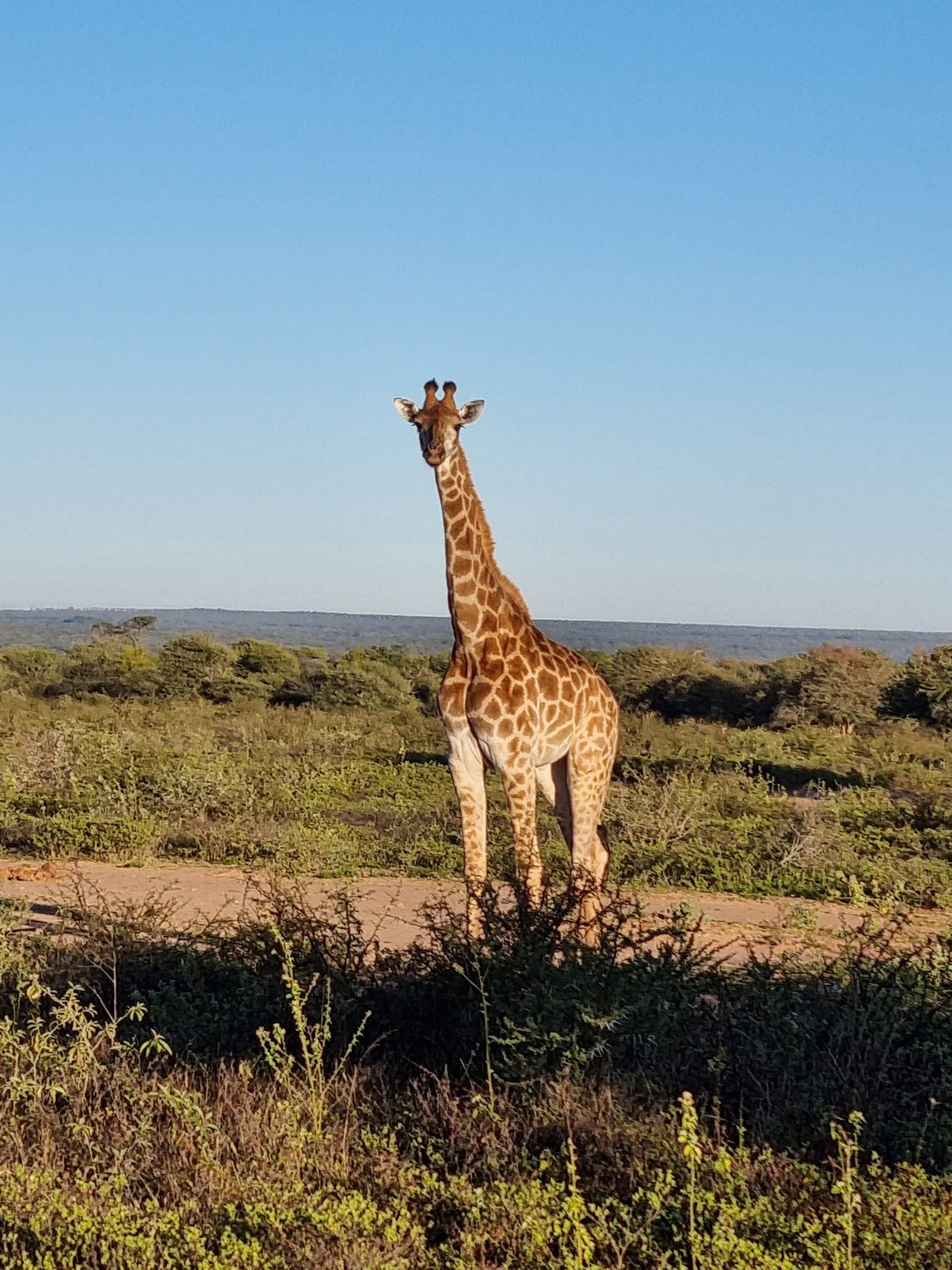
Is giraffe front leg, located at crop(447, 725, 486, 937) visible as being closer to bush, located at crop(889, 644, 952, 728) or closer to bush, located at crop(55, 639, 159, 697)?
bush, located at crop(889, 644, 952, 728)

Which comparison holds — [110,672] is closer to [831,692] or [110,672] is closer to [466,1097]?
[831,692]

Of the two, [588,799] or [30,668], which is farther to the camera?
[30,668]

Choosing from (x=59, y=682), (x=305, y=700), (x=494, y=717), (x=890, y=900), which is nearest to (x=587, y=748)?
(x=494, y=717)

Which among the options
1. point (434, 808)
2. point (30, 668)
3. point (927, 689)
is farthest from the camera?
point (30, 668)

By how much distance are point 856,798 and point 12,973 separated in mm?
9914

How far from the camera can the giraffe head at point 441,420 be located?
298 inches

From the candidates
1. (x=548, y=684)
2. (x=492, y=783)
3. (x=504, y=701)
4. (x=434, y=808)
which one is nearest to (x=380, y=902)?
(x=548, y=684)

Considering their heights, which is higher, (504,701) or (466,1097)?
(504,701)

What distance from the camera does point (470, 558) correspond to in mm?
7762

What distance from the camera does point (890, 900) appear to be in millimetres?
6176

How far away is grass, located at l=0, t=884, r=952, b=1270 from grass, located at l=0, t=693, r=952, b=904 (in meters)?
1.64

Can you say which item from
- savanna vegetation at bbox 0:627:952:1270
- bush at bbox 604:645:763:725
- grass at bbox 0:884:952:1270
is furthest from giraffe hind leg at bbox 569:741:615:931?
bush at bbox 604:645:763:725

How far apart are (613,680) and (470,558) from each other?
61.3 feet

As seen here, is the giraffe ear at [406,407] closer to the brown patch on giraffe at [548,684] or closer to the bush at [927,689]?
the brown patch on giraffe at [548,684]
